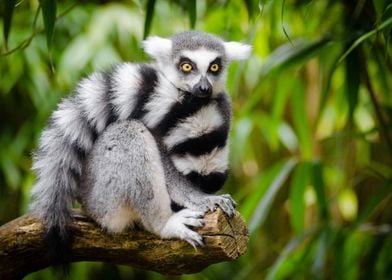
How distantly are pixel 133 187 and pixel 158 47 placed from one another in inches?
30.3

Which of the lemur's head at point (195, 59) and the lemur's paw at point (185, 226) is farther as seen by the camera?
the lemur's head at point (195, 59)

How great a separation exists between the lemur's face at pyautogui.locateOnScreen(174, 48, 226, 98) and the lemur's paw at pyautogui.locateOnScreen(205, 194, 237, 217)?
1.48ft

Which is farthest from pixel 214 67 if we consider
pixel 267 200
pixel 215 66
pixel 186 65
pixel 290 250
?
pixel 290 250

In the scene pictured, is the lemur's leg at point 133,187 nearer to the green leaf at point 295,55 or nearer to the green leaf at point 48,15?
the green leaf at point 48,15

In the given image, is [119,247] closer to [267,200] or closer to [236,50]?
[236,50]

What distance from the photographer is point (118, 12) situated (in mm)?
4930

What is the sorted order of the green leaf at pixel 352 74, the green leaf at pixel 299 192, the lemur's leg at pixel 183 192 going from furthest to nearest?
the green leaf at pixel 299 192 → the green leaf at pixel 352 74 → the lemur's leg at pixel 183 192

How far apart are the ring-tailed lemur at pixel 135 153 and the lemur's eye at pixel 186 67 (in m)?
0.05

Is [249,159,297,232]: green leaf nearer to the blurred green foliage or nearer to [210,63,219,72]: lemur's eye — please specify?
the blurred green foliage

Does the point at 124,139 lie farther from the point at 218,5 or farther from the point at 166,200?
the point at 218,5

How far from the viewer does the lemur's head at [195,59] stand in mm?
2822

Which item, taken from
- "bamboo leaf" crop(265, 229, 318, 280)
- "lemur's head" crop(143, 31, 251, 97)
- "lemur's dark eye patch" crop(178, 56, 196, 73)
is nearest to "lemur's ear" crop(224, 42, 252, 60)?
"lemur's head" crop(143, 31, 251, 97)

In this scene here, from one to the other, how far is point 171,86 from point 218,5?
4.40 ft

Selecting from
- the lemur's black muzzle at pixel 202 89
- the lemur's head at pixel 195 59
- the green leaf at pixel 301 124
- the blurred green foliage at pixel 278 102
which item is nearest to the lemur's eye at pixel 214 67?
the lemur's head at pixel 195 59
